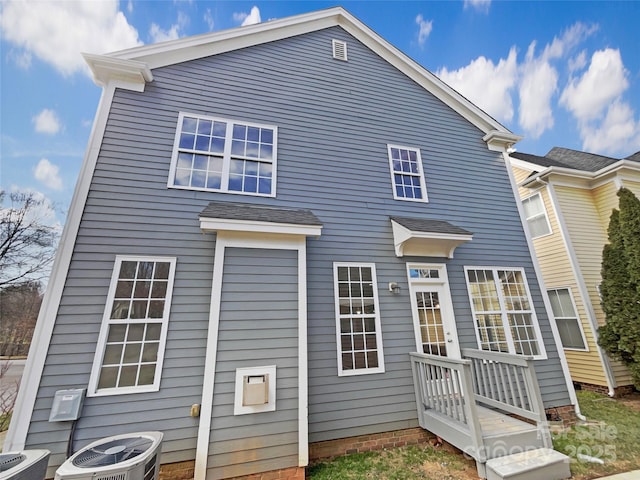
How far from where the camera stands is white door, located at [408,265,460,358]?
4949 millimetres

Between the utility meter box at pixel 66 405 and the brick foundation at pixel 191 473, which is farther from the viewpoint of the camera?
the brick foundation at pixel 191 473

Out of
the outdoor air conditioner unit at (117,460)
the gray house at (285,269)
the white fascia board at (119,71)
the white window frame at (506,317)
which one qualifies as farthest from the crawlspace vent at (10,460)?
the white window frame at (506,317)

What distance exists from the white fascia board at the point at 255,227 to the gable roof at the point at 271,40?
3.15 m

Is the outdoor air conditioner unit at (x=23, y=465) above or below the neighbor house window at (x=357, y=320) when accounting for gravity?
below

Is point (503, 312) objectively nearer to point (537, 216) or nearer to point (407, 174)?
point (407, 174)

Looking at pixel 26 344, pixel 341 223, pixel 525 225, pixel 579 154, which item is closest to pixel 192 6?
pixel 341 223

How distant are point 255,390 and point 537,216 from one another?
945cm

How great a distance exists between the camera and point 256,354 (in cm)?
360

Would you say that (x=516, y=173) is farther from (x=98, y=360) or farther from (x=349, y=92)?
(x=98, y=360)

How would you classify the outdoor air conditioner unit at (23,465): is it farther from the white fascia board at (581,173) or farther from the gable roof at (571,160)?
the gable roof at (571,160)

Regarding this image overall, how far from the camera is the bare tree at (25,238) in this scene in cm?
1205

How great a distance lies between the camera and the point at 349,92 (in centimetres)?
615

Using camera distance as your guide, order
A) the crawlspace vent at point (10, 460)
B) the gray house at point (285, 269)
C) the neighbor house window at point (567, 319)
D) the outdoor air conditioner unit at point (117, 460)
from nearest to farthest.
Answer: the outdoor air conditioner unit at point (117, 460) → the crawlspace vent at point (10, 460) → the gray house at point (285, 269) → the neighbor house window at point (567, 319)

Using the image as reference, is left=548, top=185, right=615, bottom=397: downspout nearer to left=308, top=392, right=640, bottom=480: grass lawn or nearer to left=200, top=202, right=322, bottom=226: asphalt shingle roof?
left=308, top=392, right=640, bottom=480: grass lawn
